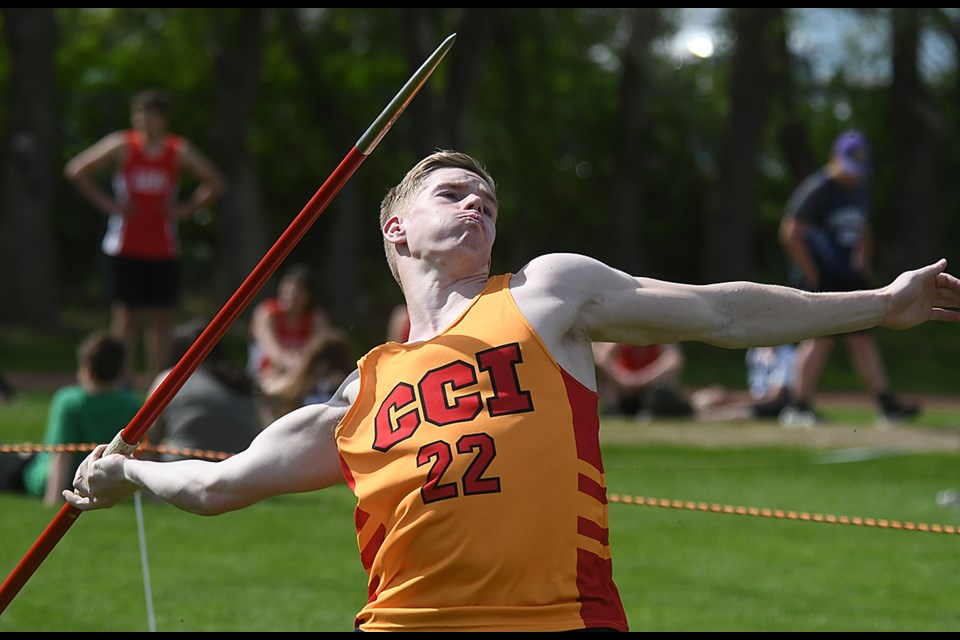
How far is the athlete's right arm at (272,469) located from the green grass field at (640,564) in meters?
2.17

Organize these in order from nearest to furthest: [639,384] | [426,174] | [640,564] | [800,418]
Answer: [426,174], [640,564], [800,418], [639,384]

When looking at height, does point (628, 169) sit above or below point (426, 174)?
above

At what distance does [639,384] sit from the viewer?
13555mm

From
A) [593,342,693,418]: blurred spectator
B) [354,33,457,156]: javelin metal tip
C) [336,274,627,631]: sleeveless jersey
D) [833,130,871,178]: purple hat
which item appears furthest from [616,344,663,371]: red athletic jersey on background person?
[336,274,627,631]: sleeveless jersey

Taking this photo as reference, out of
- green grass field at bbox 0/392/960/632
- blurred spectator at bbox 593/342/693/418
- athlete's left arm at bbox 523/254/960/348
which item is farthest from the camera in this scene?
blurred spectator at bbox 593/342/693/418

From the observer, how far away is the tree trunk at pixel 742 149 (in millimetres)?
22500

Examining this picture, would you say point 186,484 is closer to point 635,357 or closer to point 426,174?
point 426,174

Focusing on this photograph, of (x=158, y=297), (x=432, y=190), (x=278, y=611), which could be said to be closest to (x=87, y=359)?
(x=278, y=611)

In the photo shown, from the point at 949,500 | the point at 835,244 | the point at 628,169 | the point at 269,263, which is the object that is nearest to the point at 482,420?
the point at 269,263

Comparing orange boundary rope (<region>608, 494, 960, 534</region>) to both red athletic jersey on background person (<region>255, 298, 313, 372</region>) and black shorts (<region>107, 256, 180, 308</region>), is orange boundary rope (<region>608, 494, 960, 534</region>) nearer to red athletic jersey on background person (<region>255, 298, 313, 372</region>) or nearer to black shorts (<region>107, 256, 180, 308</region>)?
red athletic jersey on background person (<region>255, 298, 313, 372</region>)

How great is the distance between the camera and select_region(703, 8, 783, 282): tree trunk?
22.5 metres

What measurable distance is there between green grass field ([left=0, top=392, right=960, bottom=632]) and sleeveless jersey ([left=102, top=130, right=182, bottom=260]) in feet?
11.9

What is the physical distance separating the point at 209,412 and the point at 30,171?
1247cm

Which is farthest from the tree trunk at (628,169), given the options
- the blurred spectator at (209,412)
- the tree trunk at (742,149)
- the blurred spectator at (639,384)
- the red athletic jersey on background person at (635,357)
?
the blurred spectator at (209,412)
